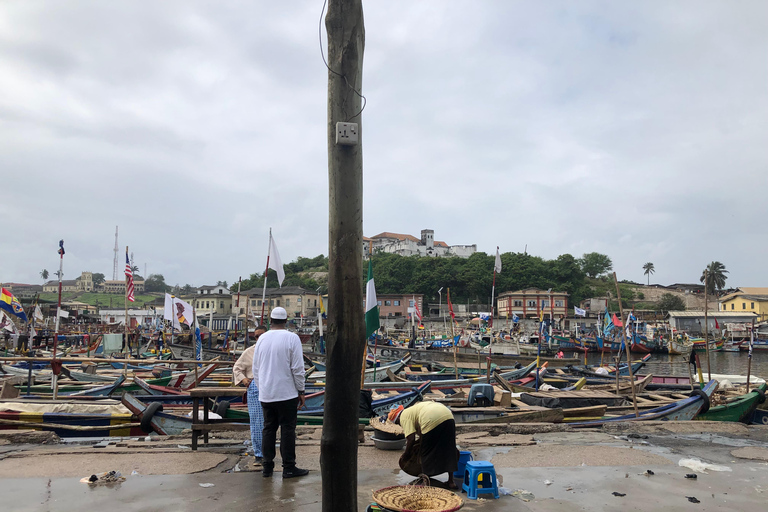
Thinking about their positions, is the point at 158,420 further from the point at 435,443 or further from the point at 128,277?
the point at 128,277

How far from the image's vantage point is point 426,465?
5.19 m

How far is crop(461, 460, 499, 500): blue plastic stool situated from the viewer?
15.9 ft

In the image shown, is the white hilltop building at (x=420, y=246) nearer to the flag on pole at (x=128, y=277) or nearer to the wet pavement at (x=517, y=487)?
the flag on pole at (x=128, y=277)

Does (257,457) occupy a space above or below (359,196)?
below

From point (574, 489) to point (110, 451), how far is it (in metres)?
5.63

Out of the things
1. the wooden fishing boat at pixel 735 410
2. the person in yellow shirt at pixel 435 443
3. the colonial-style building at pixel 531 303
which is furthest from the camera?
the colonial-style building at pixel 531 303

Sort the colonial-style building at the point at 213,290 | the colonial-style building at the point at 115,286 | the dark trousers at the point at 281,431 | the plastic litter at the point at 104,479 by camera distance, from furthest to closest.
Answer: the colonial-style building at the point at 115,286, the colonial-style building at the point at 213,290, the dark trousers at the point at 281,431, the plastic litter at the point at 104,479

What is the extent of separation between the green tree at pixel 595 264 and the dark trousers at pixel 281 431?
12494 cm

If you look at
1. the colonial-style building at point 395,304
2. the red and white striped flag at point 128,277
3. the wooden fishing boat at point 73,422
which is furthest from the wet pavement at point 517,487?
the colonial-style building at point 395,304

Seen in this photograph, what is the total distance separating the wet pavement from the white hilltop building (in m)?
122

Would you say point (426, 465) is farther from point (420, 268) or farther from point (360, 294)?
point (420, 268)

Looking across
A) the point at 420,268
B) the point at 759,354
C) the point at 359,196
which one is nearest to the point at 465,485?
the point at 359,196

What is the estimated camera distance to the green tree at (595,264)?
397ft

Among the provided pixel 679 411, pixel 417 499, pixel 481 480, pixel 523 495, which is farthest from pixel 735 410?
pixel 417 499
